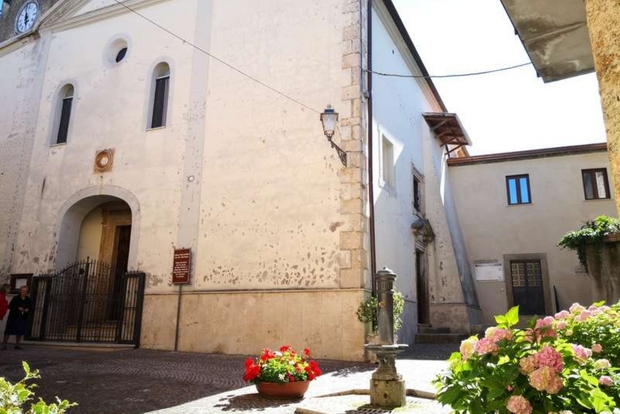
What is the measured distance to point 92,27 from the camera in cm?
1391

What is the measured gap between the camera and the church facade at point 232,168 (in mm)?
9742

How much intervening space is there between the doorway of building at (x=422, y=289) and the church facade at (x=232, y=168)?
48mm

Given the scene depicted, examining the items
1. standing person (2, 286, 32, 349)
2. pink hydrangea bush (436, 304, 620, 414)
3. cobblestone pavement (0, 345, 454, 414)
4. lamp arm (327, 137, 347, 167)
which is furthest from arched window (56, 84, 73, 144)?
pink hydrangea bush (436, 304, 620, 414)

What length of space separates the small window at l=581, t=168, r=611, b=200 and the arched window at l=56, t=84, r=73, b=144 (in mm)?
16079

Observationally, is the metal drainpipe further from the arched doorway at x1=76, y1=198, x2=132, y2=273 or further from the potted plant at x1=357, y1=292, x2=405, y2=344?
the arched doorway at x1=76, y1=198, x2=132, y2=273

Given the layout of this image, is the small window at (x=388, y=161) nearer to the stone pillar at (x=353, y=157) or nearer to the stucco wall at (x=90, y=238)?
the stone pillar at (x=353, y=157)

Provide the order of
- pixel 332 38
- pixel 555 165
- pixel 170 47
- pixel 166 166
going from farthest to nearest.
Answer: pixel 555 165 → pixel 170 47 → pixel 166 166 → pixel 332 38

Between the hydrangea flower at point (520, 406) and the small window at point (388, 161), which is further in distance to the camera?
the small window at point (388, 161)

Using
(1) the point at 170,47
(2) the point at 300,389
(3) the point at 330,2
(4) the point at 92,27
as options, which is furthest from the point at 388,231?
(4) the point at 92,27

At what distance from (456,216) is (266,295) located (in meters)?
9.80

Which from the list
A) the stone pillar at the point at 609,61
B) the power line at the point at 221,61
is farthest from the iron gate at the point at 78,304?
the stone pillar at the point at 609,61

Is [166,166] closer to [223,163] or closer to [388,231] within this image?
[223,163]

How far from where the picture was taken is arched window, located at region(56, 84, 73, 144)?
1365cm

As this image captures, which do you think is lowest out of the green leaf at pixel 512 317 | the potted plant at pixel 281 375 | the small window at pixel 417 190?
the potted plant at pixel 281 375
